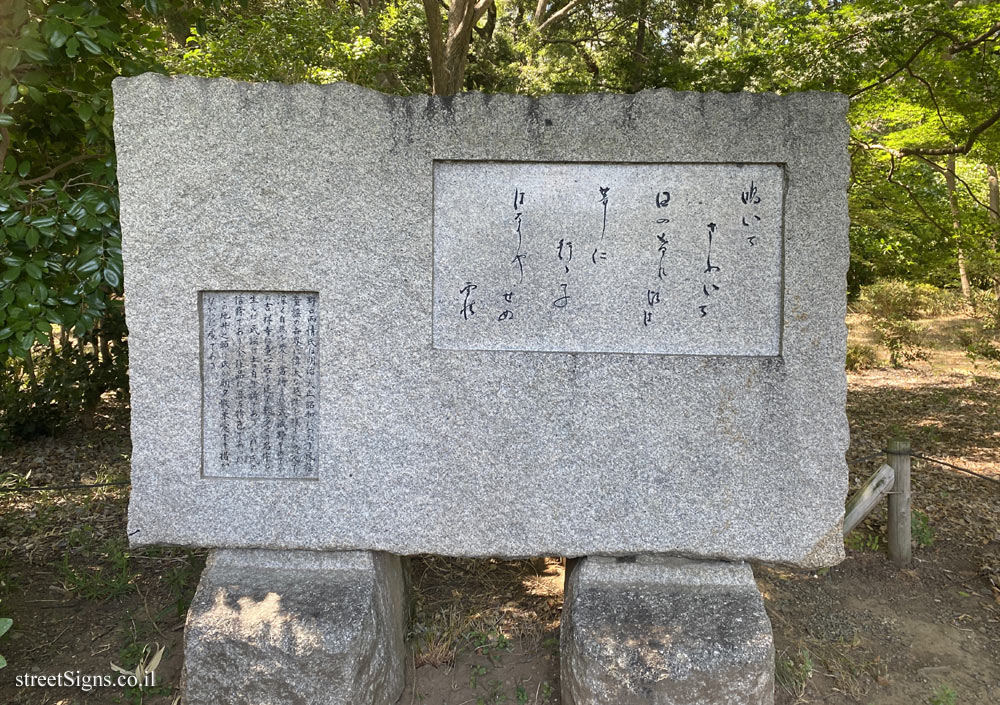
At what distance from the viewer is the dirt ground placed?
3.18m

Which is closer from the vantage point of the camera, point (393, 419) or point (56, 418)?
point (393, 419)

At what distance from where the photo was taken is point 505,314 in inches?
116

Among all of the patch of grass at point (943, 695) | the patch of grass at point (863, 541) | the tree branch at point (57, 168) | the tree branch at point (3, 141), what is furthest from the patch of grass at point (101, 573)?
the patch of grass at point (863, 541)

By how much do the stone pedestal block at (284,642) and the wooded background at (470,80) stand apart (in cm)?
145

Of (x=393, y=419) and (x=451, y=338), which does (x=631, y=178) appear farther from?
(x=393, y=419)

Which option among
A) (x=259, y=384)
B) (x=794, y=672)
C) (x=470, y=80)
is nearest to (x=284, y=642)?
(x=259, y=384)

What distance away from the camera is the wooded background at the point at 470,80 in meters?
3.21

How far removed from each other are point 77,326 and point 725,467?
2.93 metres

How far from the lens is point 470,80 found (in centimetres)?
1152

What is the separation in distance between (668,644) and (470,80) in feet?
34.4

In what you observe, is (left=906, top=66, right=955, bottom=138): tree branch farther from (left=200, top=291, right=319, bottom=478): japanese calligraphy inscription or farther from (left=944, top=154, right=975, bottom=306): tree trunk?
(left=200, top=291, right=319, bottom=478): japanese calligraphy inscription

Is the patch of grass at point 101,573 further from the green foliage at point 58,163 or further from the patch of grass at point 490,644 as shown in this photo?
the patch of grass at point 490,644

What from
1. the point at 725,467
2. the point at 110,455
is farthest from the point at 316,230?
the point at 110,455

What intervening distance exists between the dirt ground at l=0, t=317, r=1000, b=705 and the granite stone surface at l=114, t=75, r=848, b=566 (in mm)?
694
